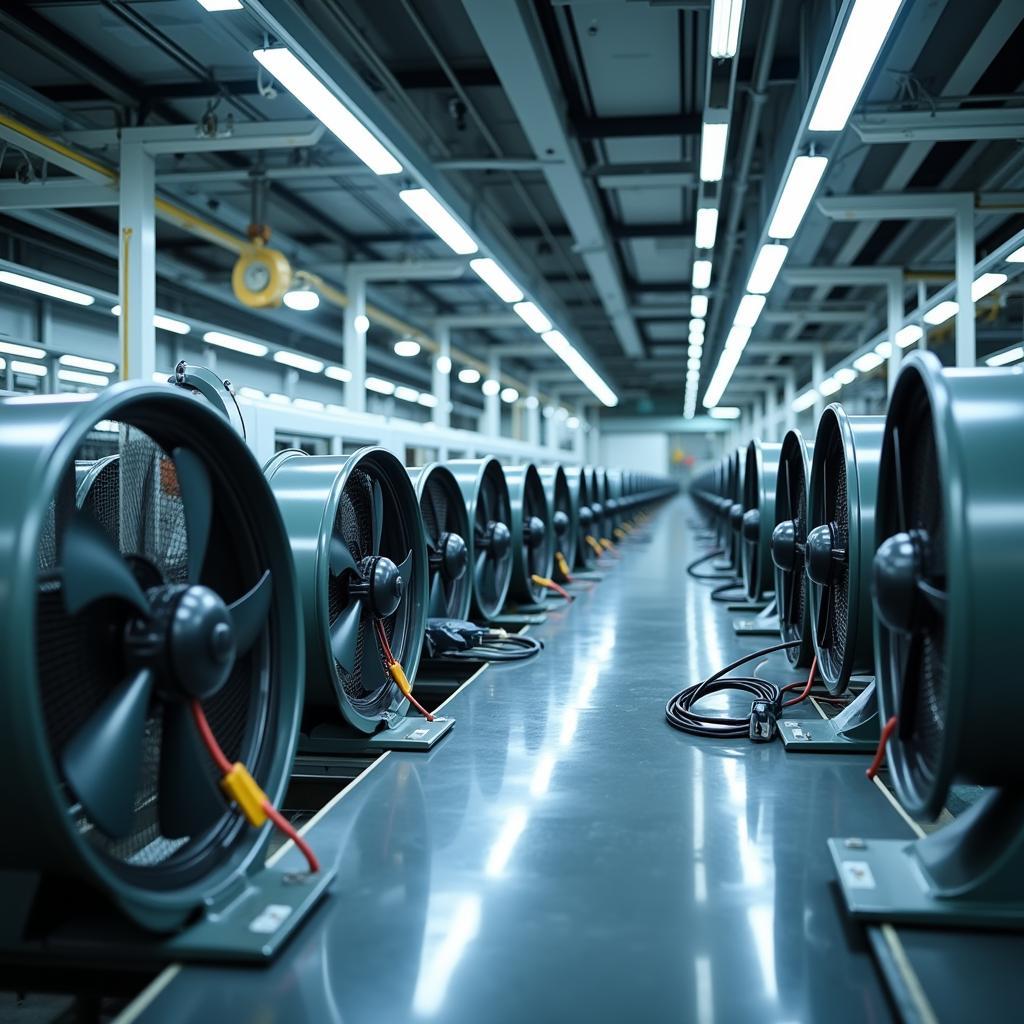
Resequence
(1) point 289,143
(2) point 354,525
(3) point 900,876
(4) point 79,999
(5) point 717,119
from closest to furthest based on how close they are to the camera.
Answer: (4) point 79,999
(3) point 900,876
(2) point 354,525
(5) point 717,119
(1) point 289,143

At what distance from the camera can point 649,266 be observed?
11445 millimetres

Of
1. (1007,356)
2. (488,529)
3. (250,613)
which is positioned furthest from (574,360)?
(250,613)

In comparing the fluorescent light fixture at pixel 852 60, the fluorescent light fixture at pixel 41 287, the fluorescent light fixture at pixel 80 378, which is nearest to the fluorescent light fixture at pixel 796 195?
the fluorescent light fixture at pixel 852 60

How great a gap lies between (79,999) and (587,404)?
26348mm

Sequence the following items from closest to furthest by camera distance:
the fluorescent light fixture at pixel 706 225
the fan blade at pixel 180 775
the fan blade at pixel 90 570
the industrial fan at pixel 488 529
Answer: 1. the fan blade at pixel 90 570
2. the fan blade at pixel 180 775
3. the industrial fan at pixel 488 529
4. the fluorescent light fixture at pixel 706 225

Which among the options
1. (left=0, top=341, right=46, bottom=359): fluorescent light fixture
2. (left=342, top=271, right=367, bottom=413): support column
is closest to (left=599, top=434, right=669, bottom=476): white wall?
(left=342, top=271, right=367, bottom=413): support column

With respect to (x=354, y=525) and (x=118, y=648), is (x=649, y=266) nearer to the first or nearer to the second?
(x=354, y=525)

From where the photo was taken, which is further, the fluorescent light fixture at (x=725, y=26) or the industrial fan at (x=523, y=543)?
the industrial fan at (x=523, y=543)

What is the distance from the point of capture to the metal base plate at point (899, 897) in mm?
1255

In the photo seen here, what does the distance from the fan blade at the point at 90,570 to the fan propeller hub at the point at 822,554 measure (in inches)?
64.8

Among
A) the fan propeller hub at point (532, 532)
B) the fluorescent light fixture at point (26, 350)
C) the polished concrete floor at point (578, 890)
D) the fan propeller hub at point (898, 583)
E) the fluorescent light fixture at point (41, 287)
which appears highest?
the fluorescent light fixture at point (41, 287)

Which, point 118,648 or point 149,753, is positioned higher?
point 118,648

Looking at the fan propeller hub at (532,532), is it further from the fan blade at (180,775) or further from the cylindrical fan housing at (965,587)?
the fan blade at (180,775)

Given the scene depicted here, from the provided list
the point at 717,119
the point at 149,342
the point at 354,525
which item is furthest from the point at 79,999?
the point at 149,342
